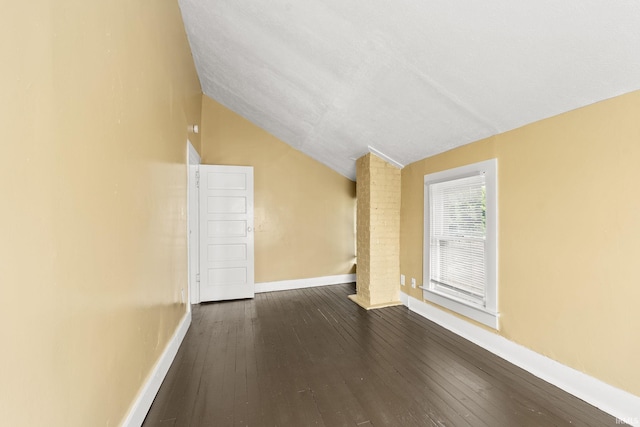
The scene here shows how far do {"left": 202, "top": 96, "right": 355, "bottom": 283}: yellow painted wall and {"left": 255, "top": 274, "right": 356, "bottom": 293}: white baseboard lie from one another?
0.07 metres

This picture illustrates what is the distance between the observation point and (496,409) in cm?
173

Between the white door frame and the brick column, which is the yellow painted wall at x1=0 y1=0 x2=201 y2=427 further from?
the brick column

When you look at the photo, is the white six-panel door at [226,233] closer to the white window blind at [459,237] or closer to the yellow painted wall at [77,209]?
the yellow painted wall at [77,209]

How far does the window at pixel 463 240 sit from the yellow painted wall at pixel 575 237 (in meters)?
0.10

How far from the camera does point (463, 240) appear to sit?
2.81 m

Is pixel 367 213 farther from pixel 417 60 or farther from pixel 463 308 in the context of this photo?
pixel 417 60

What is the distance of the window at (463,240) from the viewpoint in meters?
2.46

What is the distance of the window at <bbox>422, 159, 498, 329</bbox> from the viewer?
246 cm

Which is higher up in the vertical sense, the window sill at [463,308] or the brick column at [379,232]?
the brick column at [379,232]

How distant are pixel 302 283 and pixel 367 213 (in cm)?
183

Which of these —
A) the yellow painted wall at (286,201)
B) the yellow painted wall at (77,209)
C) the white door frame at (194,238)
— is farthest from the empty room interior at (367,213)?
the yellow painted wall at (286,201)

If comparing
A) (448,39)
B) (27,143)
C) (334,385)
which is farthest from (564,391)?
(27,143)

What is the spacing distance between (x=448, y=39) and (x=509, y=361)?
8.41 ft

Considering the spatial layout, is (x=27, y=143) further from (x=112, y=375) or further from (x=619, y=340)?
(x=619, y=340)
